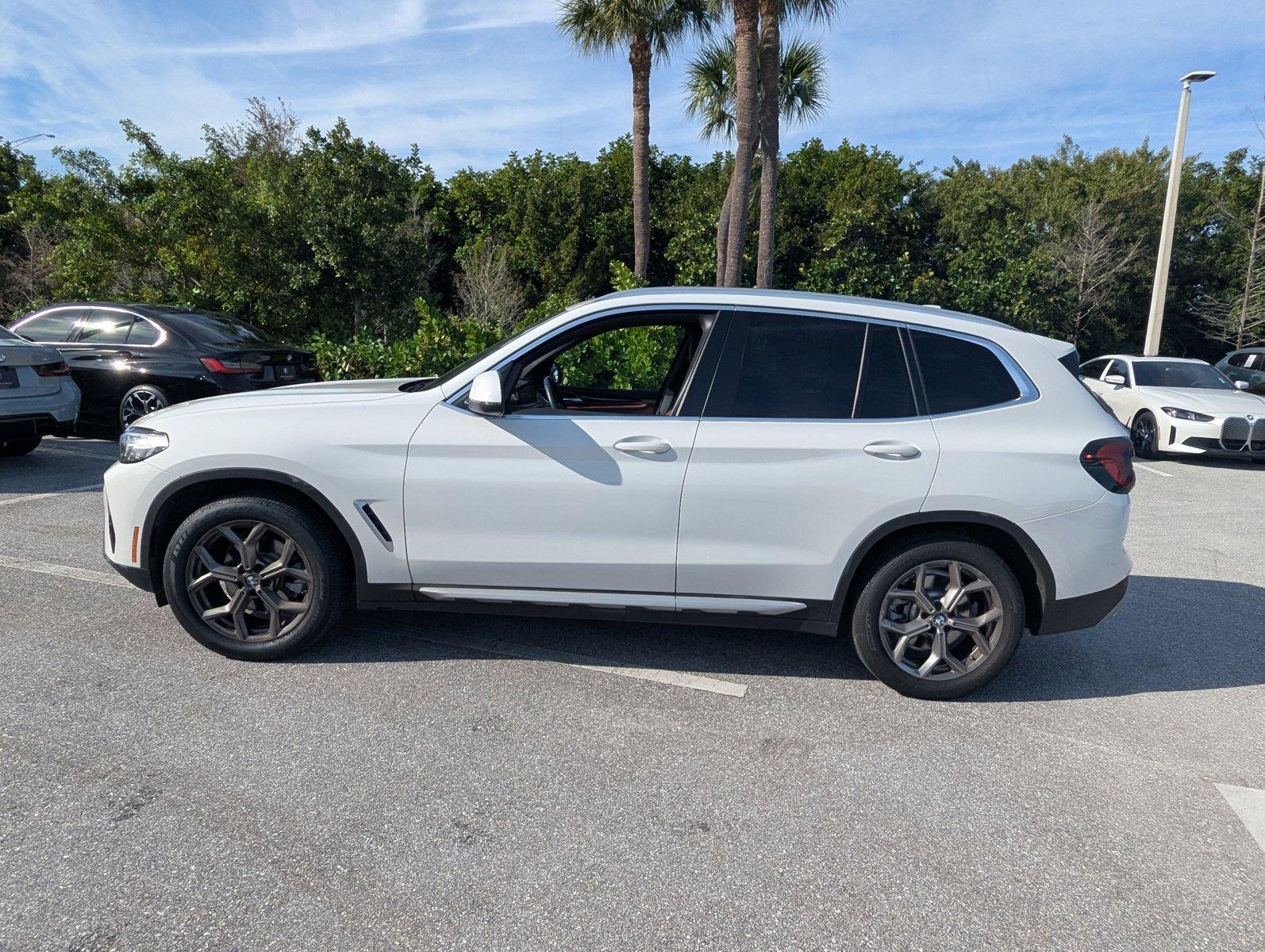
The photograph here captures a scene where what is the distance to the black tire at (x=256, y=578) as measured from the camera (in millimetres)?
3844

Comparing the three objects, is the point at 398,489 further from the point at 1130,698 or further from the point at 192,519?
the point at 1130,698

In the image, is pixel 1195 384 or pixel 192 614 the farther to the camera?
pixel 1195 384

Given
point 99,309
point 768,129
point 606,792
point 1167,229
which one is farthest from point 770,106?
point 606,792

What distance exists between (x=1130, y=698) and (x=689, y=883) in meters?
2.57

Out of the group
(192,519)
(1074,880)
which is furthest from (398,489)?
(1074,880)

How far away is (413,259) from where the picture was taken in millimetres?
16188

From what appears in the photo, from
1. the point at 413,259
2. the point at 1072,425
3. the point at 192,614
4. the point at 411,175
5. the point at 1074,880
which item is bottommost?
the point at 1074,880

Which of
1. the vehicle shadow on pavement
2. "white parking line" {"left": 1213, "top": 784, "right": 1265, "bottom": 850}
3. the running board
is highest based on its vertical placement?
the running board

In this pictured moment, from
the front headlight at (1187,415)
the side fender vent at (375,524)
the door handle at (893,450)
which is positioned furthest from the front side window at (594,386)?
the front headlight at (1187,415)

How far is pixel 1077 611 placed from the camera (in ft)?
12.3

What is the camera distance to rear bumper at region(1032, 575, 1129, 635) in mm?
3748

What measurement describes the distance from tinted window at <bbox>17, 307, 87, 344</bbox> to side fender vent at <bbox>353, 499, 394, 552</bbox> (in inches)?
314

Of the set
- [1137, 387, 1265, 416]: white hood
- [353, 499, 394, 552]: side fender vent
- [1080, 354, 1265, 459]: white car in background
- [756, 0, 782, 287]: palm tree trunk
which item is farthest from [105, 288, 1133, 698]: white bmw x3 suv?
[756, 0, 782, 287]: palm tree trunk

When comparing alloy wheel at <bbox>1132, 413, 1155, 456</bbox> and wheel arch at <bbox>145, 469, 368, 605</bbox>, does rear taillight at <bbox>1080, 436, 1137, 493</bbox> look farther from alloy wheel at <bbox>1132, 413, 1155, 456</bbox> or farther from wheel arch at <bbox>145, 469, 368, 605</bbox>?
alloy wheel at <bbox>1132, 413, 1155, 456</bbox>
